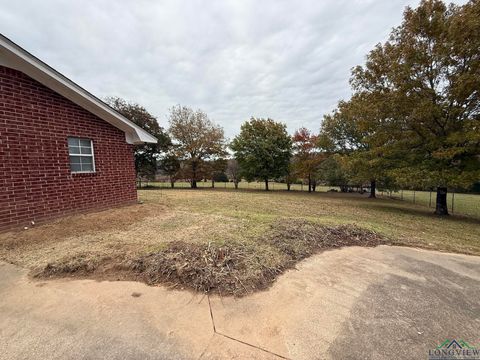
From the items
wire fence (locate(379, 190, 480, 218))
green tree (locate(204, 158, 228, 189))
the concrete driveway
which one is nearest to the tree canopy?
wire fence (locate(379, 190, 480, 218))

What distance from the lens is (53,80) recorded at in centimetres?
530

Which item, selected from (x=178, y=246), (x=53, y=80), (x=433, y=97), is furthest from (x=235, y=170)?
(x=178, y=246)

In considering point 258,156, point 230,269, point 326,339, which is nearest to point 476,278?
point 326,339

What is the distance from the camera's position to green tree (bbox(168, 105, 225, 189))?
25.2 meters

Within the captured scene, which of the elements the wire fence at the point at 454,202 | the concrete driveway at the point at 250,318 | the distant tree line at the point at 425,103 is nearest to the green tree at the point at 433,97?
the distant tree line at the point at 425,103

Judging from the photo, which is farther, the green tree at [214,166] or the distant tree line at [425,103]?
the green tree at [214,166]

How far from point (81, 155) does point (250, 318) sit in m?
6.69

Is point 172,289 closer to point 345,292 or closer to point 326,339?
point 326,339

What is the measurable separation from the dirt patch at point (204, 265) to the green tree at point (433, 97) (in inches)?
344

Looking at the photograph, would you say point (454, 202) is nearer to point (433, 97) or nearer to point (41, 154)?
point (433, 97)

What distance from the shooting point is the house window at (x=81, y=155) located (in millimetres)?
5925

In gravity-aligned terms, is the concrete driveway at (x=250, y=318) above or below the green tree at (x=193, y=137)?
below

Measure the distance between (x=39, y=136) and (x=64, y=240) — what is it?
119 inches

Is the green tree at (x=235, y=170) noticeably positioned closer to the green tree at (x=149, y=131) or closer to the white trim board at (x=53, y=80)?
the green tree at (x=149, y=131)
